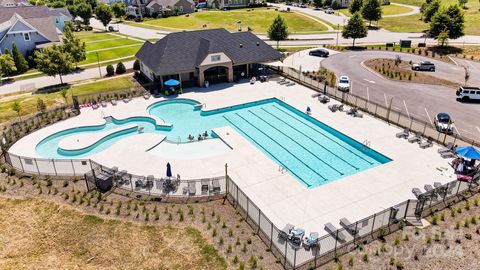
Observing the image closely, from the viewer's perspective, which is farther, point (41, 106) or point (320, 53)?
point (320, 53)

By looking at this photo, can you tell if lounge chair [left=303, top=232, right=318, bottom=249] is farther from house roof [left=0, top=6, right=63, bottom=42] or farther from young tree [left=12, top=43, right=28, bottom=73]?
house roof [left=0, top=6, right=63, bottom=42]

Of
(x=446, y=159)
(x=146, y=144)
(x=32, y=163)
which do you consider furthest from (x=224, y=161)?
(x=446, y=159)

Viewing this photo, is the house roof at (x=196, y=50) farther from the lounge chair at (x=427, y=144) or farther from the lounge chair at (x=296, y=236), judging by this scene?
the lounge chair at (x=296, y=236)

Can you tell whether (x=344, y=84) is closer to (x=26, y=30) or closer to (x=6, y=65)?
(x=6, y=65)

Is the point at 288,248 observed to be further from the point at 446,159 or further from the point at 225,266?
the point at 446,159

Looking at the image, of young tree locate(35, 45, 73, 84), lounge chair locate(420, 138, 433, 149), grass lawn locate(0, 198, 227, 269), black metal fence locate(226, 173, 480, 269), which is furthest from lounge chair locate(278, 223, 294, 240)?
young tree locate(35, 45, 73, 84)

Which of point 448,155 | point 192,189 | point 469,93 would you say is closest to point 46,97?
point 192,189

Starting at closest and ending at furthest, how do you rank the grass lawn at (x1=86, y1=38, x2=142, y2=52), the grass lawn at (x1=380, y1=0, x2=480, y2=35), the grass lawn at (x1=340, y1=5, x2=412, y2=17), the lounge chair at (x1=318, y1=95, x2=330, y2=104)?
the lounge chair at (x1=318, y1=95, x2=330, y2=104) < the grass lawn at (x1=86, y1=38, x2=142, y2=52) < the grass lawn at (x1=380, y1=0, x2=480, y2=35) < the grass lawn at (x1=340, y1=5, x2=412, y2=17)
